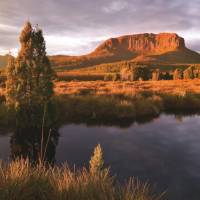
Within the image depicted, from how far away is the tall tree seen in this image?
1472cm

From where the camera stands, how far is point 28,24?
1458 cm

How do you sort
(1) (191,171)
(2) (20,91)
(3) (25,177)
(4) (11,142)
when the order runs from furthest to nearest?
(2) (20,91) < (4) (11,142) < (1) (191,171) < (3) (25,177)

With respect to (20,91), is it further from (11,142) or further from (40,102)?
(11,142)

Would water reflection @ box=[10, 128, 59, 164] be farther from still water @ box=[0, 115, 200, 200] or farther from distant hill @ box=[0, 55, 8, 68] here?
distant hill @ box=[0, 55, 8, 68]

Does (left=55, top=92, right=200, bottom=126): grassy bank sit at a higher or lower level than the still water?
higher

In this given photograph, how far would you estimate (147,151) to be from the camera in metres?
13.7

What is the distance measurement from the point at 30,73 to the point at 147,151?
25.9 feet

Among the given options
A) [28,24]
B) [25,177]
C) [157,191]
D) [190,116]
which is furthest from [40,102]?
[190,116]

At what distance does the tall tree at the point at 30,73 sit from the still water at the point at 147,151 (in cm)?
250

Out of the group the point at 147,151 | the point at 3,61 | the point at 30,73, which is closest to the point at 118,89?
the point at 30,73

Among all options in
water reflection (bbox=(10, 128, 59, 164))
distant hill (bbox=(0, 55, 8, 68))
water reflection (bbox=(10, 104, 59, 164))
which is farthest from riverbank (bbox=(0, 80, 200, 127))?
distant hill (bbox=(0, 55, 8, 68))

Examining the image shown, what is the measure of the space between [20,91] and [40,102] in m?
1.31

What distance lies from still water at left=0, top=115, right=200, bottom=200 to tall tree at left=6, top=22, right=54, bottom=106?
2.50 meters

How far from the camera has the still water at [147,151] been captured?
10.3m
